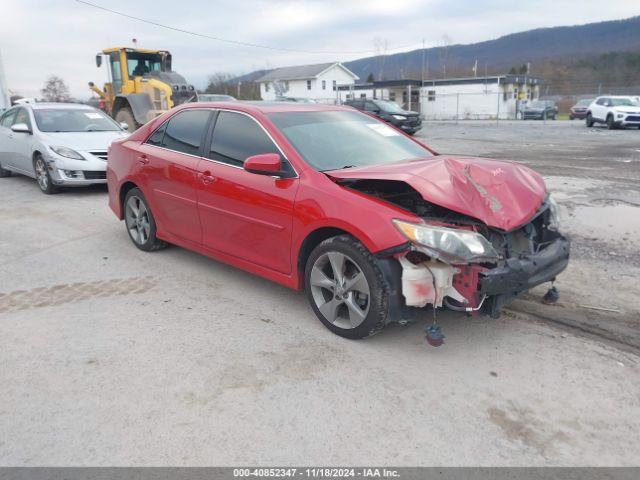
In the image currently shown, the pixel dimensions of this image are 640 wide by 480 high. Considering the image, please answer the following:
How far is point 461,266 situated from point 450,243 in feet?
0.62

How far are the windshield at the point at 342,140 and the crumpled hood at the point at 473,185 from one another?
315 mm

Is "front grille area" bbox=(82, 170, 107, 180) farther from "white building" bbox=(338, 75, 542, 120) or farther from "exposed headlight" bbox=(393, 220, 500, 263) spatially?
"white building" bbox=(338, 75, 542, 120)

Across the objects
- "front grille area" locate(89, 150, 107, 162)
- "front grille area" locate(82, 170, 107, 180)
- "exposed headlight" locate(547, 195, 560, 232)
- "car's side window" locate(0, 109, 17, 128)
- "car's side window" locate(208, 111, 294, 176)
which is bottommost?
"front grille area" locate(82, 170, 107, 180)

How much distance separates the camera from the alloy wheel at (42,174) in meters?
9.28

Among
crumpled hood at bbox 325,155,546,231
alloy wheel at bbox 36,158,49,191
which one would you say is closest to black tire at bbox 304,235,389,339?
crumpled hood at bbox 325,155,546,231

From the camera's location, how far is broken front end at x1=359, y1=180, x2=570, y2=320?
333cm

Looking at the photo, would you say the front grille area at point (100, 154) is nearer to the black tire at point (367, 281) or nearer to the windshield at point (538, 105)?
the black tire at point (367, 281)

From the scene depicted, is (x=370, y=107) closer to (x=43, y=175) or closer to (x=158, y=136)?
(x=43, y=175)

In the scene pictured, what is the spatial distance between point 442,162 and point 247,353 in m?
2.03

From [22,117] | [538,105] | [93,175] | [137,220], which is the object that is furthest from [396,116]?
[538,105]

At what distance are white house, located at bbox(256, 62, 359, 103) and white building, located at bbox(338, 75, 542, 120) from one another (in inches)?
588

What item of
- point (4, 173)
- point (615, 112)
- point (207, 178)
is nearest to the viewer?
point (207, 178)

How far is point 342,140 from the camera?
4566mm

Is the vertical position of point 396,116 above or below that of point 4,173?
above
